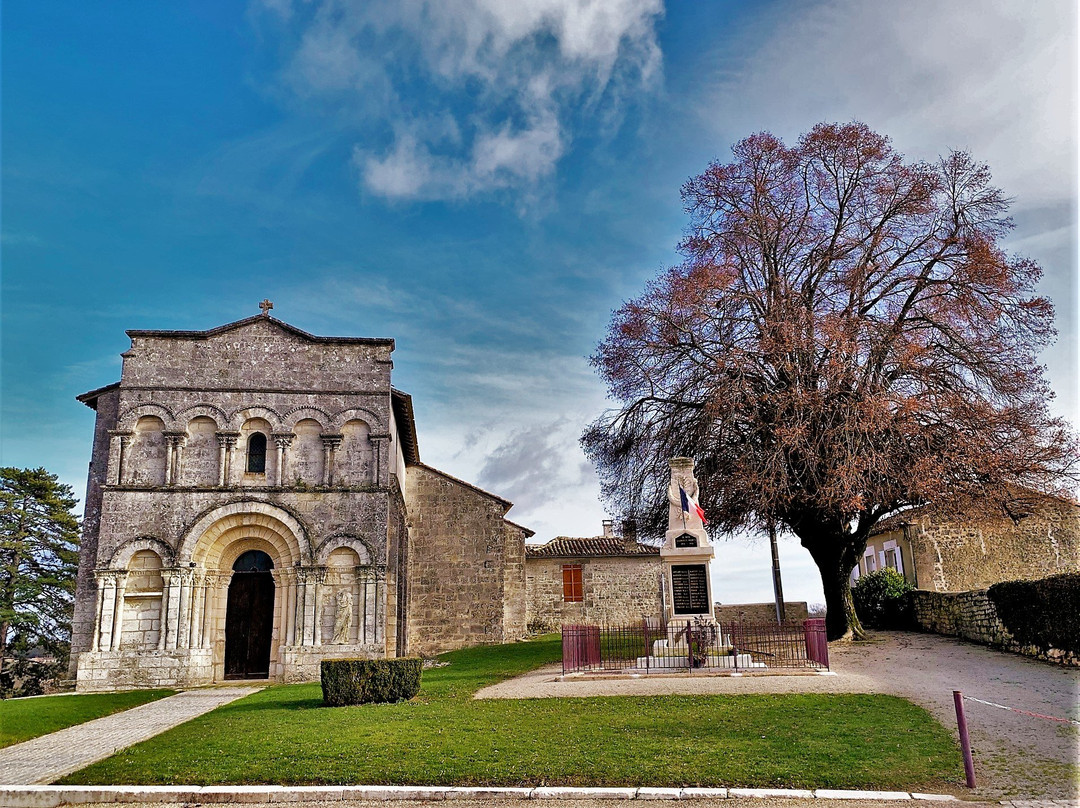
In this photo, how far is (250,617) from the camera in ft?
70.1

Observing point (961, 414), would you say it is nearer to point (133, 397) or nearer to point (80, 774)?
point (80, 774)

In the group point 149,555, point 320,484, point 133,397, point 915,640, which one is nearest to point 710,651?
point 915,640

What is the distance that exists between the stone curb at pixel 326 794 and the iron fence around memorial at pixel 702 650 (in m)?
8.07

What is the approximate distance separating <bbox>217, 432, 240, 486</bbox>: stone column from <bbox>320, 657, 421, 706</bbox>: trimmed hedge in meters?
→ 8.52

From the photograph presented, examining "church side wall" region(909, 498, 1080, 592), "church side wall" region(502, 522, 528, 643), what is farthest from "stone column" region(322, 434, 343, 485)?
"church side wall" region(909, 498, 1080, 592)

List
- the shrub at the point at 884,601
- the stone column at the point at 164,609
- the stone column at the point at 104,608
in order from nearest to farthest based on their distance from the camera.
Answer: the stone column at the point at 104,608 < the stone column at the point at 164,609 < the shrub at the point at 884,601

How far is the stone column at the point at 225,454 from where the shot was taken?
21266 mm

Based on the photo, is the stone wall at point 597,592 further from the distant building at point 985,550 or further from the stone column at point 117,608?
the stone column at point 117,608

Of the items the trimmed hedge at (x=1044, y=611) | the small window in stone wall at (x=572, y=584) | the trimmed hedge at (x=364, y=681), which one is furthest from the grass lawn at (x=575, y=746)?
the small window in stone wall at (x=572, y=584)

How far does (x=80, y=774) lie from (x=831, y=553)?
17.8 metres

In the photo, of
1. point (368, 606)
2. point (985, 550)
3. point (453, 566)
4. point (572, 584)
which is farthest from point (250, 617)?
point (985, 550)

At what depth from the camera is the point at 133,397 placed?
2162 cm

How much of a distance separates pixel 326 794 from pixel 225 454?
14.8 meters

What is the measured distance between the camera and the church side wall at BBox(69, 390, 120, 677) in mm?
20469
